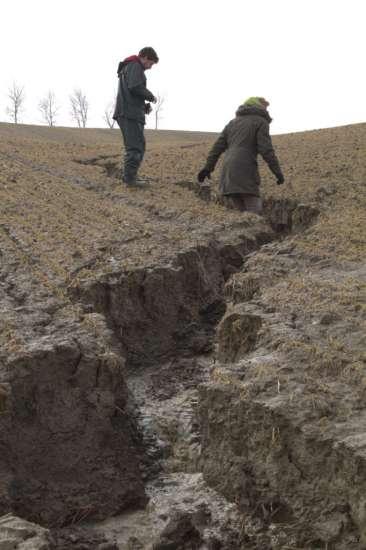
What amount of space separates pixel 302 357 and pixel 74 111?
8544 cm

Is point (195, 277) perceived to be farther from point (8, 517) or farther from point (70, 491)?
point (8, 517)

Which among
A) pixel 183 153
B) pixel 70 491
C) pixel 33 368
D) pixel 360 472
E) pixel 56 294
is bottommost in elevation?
pixel 70 491

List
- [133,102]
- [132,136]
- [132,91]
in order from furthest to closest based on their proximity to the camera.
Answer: [132,136]
[133,102]
[132,91]

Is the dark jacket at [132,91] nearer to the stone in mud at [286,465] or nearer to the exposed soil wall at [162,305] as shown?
the exposed soil wall at [162,305]

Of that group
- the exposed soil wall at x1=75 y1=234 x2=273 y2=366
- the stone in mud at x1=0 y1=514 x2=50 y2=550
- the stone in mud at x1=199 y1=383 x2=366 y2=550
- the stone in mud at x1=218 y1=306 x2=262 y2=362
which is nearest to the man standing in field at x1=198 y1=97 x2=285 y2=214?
the exposed soil wall at x1=75 y1=234 x2=273 y2=366

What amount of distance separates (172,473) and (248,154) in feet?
15.9

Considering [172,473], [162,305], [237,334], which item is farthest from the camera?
[162,305]

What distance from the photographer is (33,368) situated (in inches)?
150

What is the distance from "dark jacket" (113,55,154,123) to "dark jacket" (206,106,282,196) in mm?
1341

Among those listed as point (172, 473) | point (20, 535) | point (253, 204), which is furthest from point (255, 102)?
point (20, 535)

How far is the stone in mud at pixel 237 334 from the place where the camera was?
4473 millimetres

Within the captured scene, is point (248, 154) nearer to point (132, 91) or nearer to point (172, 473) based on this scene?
point (132, 91)

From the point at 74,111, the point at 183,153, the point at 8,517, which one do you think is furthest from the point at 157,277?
the point at 74,111

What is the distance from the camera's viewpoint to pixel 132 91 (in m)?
8.38
